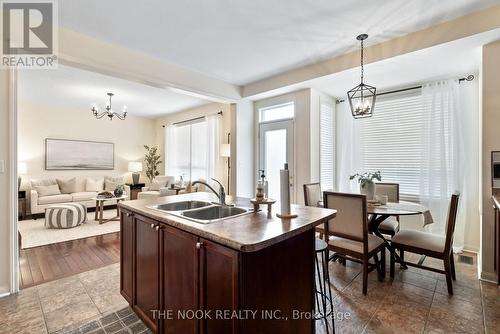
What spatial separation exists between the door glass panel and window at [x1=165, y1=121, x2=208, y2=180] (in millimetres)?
1951

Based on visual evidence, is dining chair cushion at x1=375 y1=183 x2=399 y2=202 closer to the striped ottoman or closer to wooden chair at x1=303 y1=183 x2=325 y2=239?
wooden chair at x1=303 y1=183 x2=325 y2=239

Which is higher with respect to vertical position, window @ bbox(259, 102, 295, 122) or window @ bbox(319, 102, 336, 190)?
window @ bbox(259, 102, 295, 122)

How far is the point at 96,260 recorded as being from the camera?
3.13 m

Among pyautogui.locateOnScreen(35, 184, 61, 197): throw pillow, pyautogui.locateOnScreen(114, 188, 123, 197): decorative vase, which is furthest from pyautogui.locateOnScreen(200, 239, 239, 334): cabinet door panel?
pyautogui.locateOnScreen(35, 184, 61, 197): throw pillow

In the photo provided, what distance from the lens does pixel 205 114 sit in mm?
5961

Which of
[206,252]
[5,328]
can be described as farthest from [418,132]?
[5,328]

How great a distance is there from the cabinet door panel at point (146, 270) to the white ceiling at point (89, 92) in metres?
3.31

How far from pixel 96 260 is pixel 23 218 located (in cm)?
343

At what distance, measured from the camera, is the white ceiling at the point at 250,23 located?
88.7 inches

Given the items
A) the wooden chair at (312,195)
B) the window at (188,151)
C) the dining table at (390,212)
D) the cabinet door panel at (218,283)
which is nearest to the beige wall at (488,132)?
the dining table at (390,212)

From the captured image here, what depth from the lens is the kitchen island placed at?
1151 millimetres

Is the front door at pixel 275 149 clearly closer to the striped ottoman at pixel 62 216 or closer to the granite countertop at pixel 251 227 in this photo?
the granite countertop at pixel 251 227

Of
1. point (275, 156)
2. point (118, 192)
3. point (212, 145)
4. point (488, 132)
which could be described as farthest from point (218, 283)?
point (118, 192)

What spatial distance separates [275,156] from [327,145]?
97 cm
